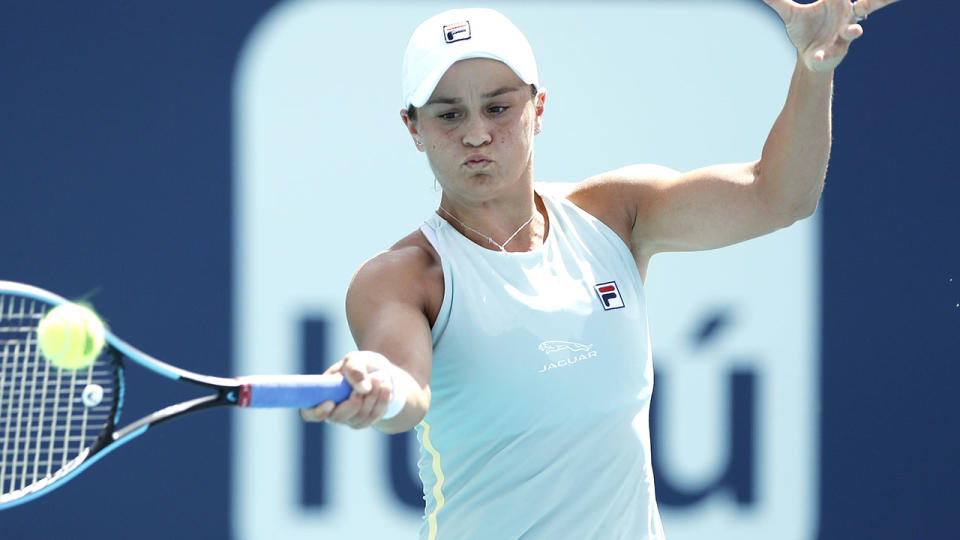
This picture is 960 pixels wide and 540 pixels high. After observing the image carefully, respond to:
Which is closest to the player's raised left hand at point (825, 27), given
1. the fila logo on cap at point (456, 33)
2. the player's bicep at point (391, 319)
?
the fila logo on cap at point (456, 33)

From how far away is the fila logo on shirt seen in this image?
2684 mm

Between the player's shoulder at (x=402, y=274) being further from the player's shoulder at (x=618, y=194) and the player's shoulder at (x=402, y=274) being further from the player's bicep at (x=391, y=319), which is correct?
the player's shoulder at (x=618, y=194)

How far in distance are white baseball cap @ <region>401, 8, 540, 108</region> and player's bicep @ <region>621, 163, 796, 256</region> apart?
0.42 metres

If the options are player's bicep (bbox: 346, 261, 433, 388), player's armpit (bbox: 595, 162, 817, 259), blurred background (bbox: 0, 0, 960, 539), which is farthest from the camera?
blurred background (bbox: 0, 0, 960, 539)

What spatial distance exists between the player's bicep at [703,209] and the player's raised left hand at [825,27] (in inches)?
12.0

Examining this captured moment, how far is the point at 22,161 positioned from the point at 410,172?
1.39 meters

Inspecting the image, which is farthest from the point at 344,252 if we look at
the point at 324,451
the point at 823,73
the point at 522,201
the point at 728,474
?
the point at 823,73

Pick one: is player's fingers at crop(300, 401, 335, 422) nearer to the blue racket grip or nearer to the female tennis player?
the blue racket grip

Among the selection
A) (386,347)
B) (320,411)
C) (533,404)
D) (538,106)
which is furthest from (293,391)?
(538,106)

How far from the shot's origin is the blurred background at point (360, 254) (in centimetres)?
459

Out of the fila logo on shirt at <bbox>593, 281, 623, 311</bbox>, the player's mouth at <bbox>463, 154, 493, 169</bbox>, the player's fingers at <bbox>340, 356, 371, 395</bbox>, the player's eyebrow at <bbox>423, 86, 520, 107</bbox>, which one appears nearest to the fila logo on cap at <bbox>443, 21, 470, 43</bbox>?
the player's eyebrow at <bbox>423, 86, 520, 107</bbox>

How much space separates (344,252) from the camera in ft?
15.2

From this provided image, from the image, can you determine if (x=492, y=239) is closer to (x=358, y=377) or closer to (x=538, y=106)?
(x=538, y=106)

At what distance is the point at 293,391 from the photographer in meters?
2.21
